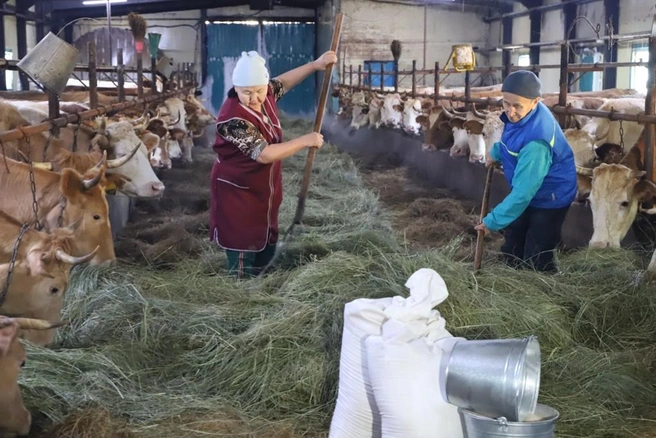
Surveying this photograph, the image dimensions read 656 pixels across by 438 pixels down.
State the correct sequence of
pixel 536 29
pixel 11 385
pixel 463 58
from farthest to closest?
A: pixel 536 29 < pixel 463 58 < pixel 11 385

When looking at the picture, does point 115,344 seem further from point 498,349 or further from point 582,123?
point 582,123

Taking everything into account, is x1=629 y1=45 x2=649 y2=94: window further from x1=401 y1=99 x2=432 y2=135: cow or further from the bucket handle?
the bucket handle

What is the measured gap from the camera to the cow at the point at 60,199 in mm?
Result: 5273

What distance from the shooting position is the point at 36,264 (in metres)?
3.88

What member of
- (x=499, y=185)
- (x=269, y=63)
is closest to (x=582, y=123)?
(x=499, y=185)

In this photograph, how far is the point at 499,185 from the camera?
9.03 meters

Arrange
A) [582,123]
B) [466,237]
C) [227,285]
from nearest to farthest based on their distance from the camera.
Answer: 1. [227,285]
2. [466,237]
3. [582,123]

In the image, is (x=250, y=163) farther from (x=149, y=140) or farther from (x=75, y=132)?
(x=149, y=140)

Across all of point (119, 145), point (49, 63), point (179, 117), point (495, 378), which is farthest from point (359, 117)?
point (495, 378)

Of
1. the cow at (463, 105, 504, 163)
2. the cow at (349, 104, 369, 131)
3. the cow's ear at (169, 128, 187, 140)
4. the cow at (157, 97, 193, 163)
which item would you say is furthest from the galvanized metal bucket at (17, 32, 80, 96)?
the cow at (349, 104, 369, 131)

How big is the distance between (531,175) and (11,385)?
302cm

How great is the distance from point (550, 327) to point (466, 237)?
3.62 meters

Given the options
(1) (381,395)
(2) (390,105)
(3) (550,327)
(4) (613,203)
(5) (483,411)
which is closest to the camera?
(5) (483,411)

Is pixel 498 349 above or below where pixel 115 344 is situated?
above
